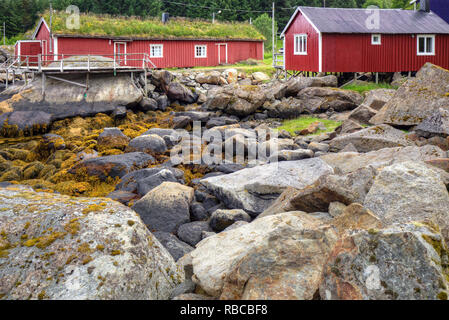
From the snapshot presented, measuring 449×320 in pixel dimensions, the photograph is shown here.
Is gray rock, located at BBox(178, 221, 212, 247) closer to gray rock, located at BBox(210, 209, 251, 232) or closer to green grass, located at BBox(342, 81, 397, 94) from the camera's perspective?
gray rock, located at BBox(210, 209, 251, 232)


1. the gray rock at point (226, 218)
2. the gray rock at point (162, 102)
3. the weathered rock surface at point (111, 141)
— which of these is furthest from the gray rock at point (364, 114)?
the gray rock at point (162, 102)

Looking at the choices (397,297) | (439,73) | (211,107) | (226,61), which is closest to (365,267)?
(397,297)

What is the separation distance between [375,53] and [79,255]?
87.1 feet

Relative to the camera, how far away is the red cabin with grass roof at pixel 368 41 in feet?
86.2

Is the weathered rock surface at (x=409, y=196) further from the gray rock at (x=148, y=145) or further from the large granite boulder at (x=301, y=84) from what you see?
the large granite boulder at (x=301, y=84)

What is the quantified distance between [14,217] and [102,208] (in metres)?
0.91

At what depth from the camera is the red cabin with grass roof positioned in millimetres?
26266

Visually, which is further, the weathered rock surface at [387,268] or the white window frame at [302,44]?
the white window frame at [302,44]

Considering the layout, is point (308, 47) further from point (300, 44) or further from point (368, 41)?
point (368, 41)

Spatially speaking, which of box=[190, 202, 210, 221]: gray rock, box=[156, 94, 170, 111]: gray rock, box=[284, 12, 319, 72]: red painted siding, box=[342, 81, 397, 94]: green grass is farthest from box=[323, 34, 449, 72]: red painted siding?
box=[190, 202, 210, 221]: gray rock

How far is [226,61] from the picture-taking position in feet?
133

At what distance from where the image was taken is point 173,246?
670 cm

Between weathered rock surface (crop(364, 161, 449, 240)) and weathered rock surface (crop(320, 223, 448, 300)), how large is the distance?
50.1 inches

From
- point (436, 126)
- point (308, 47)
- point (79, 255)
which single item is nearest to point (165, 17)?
point (308, 47)
